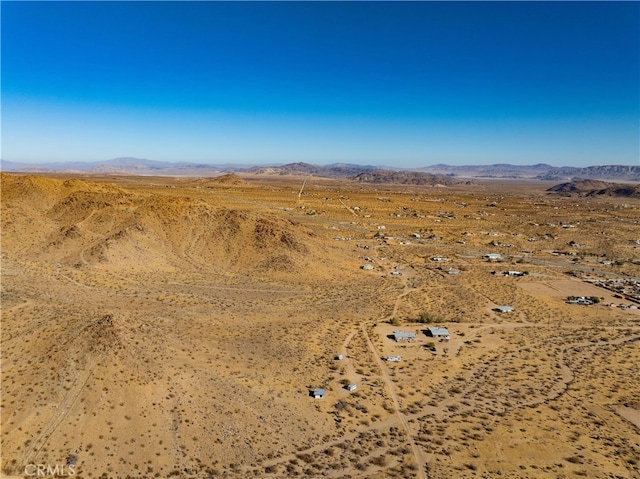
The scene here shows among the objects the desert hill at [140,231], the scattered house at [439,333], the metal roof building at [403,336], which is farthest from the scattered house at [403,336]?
the desert hill at [140,231]

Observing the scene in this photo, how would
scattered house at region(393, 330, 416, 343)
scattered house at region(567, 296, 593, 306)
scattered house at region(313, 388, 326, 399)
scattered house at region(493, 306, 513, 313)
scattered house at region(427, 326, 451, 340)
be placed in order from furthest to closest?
scattered house at region(567, 296, 593, 306) < scattered house at region(493, 306, 513, 313) < scattered house at region(427, 326, 451, 340) < scattered house at region(393, 330, 416, 343) < scattered house at region(313, 388, 326, 399)

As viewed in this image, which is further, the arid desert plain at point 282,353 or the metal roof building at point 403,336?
the metal roof building at point 403,336

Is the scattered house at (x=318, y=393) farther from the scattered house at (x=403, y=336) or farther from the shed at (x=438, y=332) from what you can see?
the shed at (x=438, y=332)

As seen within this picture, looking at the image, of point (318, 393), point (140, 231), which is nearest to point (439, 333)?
point (318, 393)

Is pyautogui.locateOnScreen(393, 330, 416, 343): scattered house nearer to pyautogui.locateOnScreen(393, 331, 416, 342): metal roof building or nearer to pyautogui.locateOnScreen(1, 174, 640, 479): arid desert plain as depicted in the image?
pyautogui.locateOnScreen(393, 331, 416, 342): metal roof building

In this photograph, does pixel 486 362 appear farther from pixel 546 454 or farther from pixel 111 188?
pixel 111 188

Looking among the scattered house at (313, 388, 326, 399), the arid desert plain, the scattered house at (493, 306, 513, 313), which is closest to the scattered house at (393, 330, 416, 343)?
the arid desert plain

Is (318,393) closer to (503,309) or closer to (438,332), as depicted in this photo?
(438,332)

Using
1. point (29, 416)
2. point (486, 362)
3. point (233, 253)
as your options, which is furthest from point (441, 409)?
point (233, 253)
